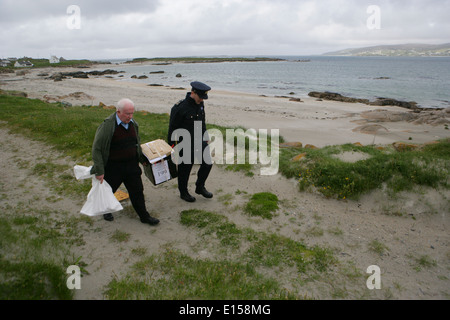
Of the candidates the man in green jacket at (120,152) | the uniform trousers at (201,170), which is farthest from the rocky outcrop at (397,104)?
the man in green jacket at (120,152)

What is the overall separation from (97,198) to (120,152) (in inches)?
37.1

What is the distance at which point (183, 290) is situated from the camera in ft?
12.6

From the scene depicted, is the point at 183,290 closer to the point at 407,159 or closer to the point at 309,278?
the point at 309,278

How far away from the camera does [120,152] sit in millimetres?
5031

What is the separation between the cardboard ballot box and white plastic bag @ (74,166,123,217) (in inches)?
40.6

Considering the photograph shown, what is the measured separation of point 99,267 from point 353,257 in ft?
14.5

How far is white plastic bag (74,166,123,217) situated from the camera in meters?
4.89

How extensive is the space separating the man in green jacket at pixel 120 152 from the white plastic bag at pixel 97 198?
158 mm

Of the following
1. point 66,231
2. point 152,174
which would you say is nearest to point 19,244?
point 66,231

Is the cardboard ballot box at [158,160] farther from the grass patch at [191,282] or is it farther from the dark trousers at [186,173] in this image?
the grass patch at [191,282]

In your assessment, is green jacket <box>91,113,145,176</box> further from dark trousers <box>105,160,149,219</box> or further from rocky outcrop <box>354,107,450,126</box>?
rocky outcrop <box>354,107,450,126</box>

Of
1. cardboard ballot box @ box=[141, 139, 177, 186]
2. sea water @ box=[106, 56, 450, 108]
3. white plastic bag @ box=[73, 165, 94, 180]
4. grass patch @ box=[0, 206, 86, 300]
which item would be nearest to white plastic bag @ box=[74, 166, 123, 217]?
white plastic bag @ box=[73, 165, 94, 180]

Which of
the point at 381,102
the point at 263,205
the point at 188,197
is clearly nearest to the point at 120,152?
the point at 188,197

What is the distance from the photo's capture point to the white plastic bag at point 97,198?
489 centimetres
